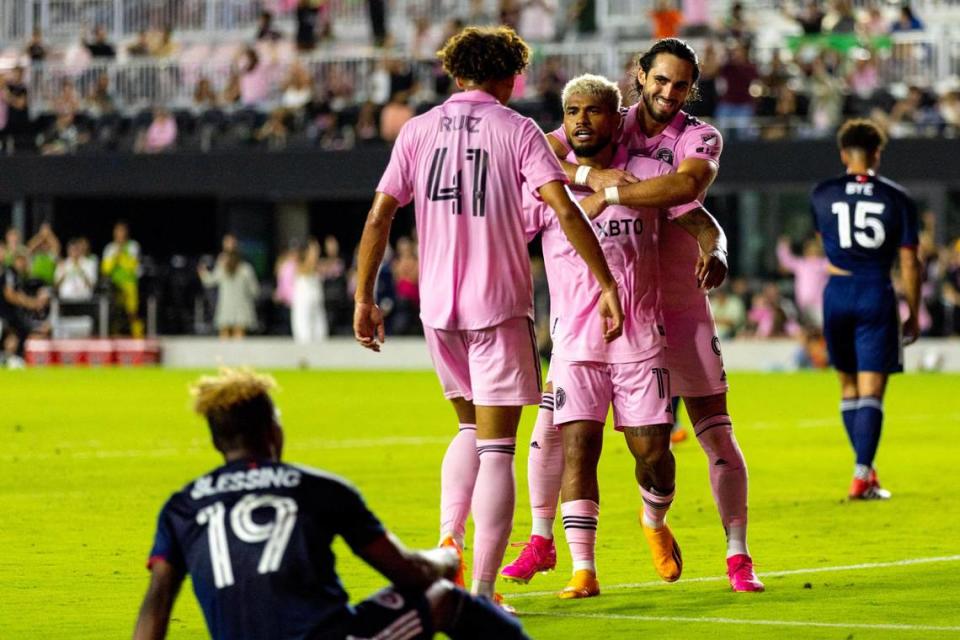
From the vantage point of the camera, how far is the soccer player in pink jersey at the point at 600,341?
838 centimetres

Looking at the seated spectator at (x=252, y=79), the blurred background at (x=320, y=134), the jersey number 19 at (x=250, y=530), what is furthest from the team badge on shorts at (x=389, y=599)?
the seated spectator at (x=252, y=79)

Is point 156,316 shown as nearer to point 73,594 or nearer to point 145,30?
point 145,30

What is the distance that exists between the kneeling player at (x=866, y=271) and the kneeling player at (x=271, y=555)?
751cm

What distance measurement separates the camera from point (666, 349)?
8.66 metres

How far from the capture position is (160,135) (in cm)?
3694

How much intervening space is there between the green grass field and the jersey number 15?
5.21 ft

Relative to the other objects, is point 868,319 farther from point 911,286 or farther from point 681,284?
point 681,284

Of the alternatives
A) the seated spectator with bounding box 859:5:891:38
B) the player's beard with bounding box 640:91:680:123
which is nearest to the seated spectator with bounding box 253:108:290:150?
the seated spectator with bounding box 859:5:891:38

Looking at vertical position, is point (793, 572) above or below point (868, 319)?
below

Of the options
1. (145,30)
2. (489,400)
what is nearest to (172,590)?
(489,400)

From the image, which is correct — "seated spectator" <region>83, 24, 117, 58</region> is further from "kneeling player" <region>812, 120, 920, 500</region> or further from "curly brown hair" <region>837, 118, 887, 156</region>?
"curly brown hair" <region>837, 118, 887, 156</region>

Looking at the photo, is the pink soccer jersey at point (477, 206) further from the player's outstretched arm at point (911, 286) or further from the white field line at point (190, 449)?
the white field line at point (190, 449)

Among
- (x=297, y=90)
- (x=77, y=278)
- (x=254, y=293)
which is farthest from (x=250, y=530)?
(x=297, y=90)

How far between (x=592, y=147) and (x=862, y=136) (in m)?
4.42
